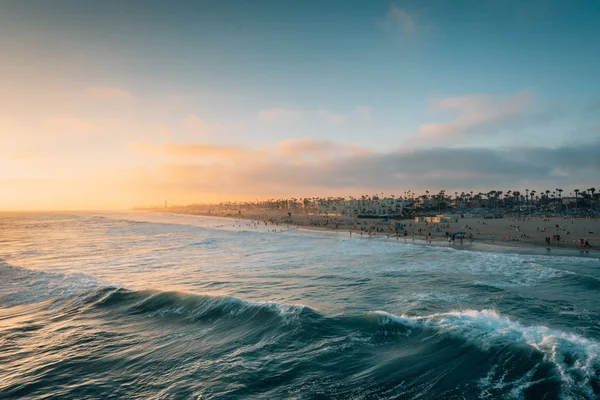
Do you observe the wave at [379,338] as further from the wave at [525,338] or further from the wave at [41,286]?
the wave at [41,286]

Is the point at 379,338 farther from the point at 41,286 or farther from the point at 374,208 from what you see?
the point at 374,208

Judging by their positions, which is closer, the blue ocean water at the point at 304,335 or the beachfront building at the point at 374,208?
the blue ocean water at the point at 304,335

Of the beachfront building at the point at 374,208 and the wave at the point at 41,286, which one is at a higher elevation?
the beachfront building at the point at 374,208

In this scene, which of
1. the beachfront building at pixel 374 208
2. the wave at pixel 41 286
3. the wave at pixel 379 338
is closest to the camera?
the wave at pixel 379 338

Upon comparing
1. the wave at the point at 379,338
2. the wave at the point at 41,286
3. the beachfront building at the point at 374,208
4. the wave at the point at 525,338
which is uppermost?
the beachfront building at the point at 374,208

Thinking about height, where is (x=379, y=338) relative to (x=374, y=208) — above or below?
below

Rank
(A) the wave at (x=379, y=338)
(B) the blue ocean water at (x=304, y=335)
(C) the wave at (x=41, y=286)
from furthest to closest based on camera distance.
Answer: (C) the wave at (x=41, y=286), (A) the wave at (x=379, y=338), (B) the blue ocean water at (x=304, y=335)

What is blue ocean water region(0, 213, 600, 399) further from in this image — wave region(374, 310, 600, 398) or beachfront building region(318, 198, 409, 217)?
beachfront building region(318, 198, 409, 217)

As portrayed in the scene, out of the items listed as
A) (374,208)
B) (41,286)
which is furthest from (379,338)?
(374,208)

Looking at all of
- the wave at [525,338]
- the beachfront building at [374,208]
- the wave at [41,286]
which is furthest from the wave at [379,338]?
the beachfront building at [374,208]
